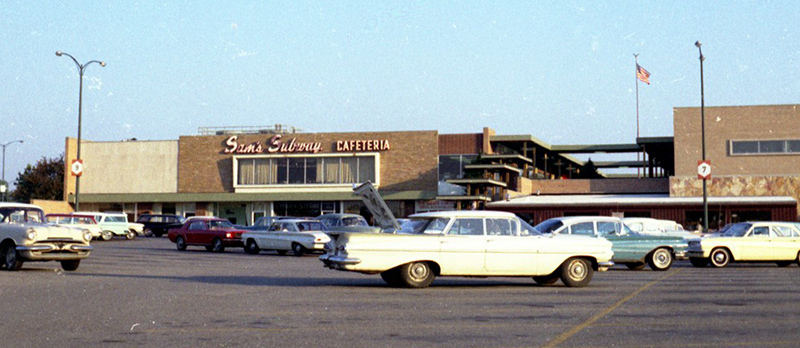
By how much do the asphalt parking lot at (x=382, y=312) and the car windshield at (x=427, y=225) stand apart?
43.4 inches

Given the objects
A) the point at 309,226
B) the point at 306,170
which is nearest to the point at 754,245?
the point at 309,226

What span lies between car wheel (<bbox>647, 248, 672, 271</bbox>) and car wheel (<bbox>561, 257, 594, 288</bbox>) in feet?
26.9

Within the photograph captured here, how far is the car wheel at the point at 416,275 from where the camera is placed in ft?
57.5

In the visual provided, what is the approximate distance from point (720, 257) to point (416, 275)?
45.6 ft

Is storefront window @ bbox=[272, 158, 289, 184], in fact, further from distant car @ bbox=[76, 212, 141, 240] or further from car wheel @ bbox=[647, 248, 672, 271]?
car wheel @ bbox=[647, 248, 672, 271]

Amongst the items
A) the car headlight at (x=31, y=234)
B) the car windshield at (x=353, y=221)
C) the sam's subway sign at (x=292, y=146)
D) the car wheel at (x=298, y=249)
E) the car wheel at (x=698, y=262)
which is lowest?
the car wheel at (x=698, y=262)

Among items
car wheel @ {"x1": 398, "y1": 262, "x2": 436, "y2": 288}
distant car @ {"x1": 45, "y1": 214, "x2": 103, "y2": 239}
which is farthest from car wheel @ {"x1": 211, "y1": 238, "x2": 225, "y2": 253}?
car wheel @ {"x1": 398, "y1": 262, "x2": 436, "y2": 288}

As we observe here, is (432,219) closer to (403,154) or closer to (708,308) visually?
(708,308)

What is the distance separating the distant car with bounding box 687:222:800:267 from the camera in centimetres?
2781

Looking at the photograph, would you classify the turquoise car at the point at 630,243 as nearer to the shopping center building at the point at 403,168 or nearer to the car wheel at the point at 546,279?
the car wheel at the point at 546,279

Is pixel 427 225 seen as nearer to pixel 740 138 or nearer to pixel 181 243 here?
pixel 181 243

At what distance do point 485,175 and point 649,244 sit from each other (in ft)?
141

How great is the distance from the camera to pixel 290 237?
115 ft

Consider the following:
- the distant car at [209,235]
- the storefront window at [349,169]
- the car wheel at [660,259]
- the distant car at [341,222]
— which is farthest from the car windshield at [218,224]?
the storefront window at [349,169]
